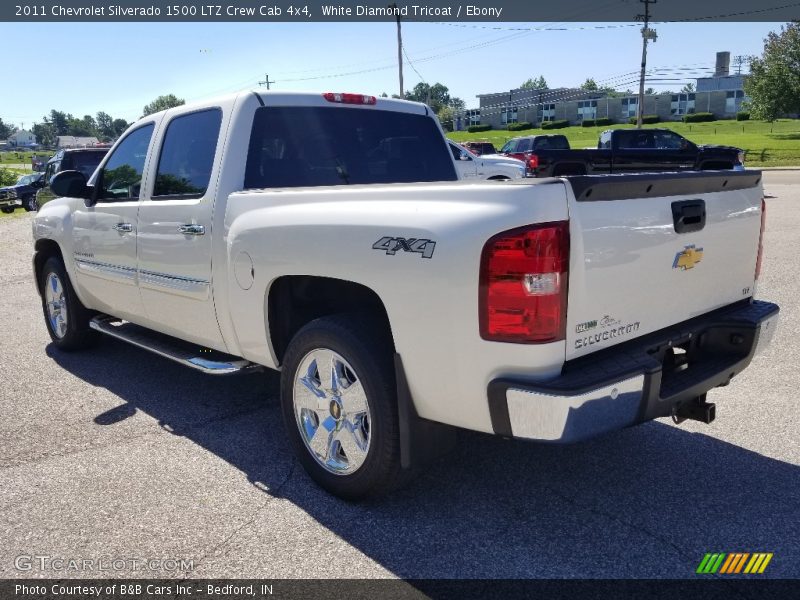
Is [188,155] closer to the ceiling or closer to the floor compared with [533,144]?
closer to the ceiling

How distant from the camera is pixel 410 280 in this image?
9.00 ft

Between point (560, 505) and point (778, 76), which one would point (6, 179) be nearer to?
point (560, 505)

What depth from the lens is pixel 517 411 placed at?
2.52m

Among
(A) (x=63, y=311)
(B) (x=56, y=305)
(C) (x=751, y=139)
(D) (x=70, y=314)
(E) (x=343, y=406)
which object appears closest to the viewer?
(E) (x=343, y=406)

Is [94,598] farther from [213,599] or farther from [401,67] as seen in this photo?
[401,67]

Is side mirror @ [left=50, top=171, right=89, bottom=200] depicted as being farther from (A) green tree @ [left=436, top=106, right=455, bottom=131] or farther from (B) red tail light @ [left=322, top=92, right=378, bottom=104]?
(A) green tree @ [left=436, top=106, right=455, bottom=131]

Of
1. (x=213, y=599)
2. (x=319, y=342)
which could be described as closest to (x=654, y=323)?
(x=319, y=342)

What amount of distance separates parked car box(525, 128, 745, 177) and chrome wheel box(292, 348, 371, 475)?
44.1 ft

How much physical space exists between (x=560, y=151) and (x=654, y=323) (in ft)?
49.5

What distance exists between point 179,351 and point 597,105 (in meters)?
107

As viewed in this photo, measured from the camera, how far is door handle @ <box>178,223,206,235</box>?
3.88m

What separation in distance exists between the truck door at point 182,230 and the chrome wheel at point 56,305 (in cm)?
180

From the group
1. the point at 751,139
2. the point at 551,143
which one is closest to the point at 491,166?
the point at 551,143

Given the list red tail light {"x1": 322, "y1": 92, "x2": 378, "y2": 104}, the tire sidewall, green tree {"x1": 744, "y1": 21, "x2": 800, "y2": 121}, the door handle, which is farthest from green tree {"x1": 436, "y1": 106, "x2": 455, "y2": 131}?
the door handle
